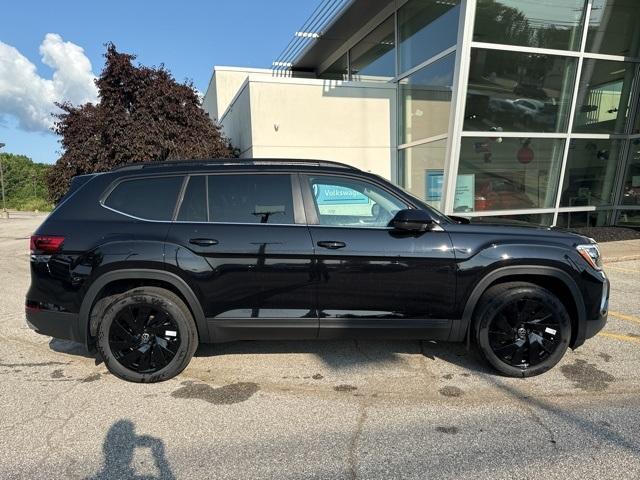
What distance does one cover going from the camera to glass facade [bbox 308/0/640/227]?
33.6 ft

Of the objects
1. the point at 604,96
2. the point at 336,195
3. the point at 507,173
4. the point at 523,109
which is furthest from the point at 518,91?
the point at 336,195

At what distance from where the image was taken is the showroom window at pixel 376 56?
529 inches

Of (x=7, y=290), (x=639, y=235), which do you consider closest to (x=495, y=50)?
(x=639, y=235)

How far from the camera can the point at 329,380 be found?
3828 millimetres

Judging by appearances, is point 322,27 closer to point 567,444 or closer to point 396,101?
point 396,101

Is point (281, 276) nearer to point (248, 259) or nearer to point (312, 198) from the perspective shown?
point (248, 259)

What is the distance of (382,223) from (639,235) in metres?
10.8

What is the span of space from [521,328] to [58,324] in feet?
12.6

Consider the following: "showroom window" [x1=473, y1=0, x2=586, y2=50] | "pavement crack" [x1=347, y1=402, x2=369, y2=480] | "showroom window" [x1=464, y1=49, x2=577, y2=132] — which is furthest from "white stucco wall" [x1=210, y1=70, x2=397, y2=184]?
"pavement crack" [x1=347, y1=402, x2=369, y2=480]

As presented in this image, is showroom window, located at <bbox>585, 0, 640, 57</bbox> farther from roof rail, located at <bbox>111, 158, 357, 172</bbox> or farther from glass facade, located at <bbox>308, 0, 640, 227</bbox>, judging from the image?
roof rail, located at <bbox>111, 158, 357, 172</bbox>

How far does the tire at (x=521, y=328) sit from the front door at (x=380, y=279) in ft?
1.11

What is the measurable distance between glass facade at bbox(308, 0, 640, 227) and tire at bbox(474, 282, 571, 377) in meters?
6.98

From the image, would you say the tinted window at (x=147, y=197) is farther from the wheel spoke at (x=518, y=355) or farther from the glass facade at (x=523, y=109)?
the glass facade at (x=523, y=109)

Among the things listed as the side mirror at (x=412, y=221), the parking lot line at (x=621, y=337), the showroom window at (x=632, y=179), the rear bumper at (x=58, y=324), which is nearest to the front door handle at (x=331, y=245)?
the side mirror at (x=412, y=221)
